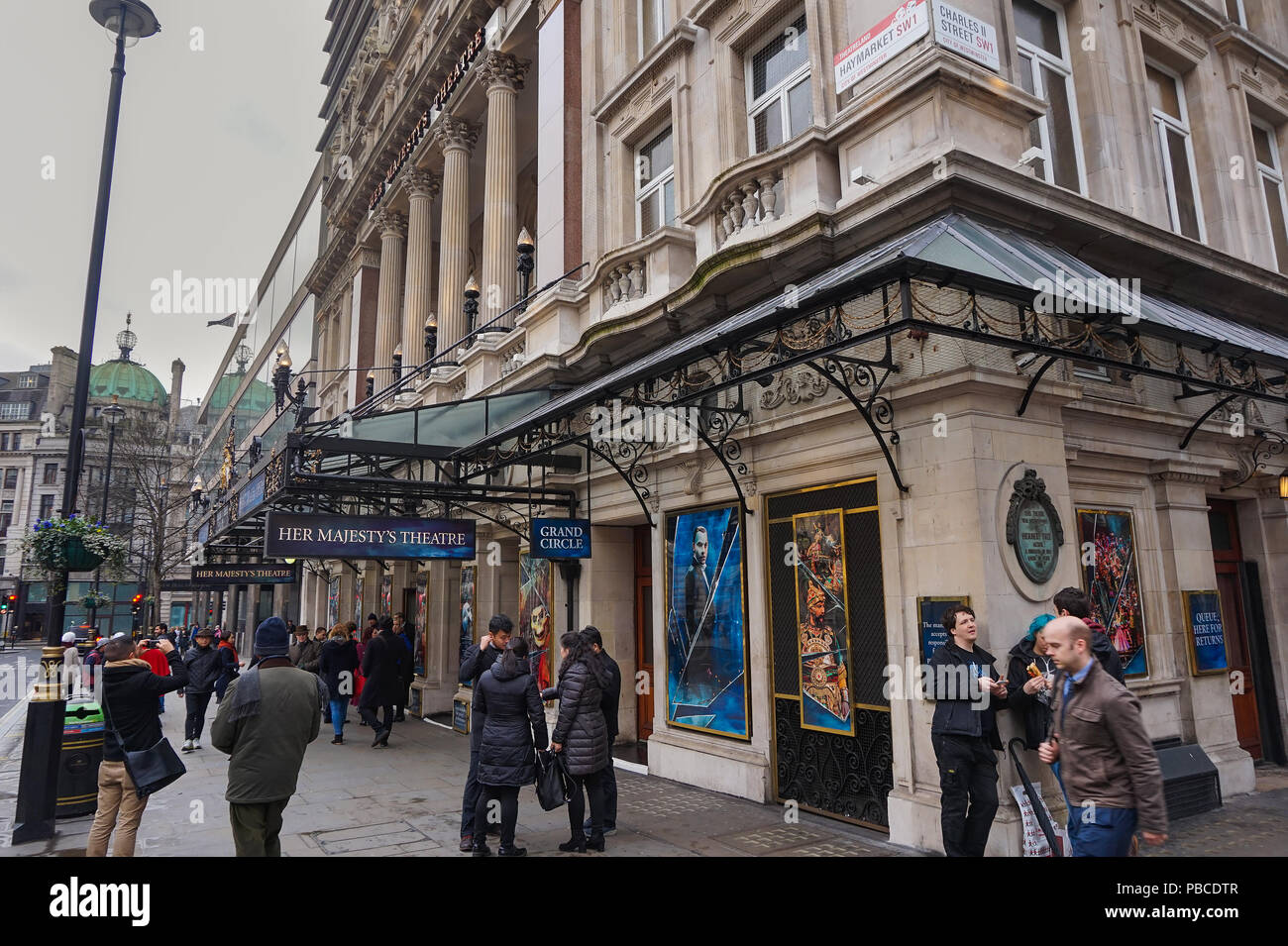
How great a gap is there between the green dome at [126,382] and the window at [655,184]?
80914 millimetres

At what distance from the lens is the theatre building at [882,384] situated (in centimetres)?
740

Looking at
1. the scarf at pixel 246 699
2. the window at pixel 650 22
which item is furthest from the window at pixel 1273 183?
the scarf at pixel 246 699

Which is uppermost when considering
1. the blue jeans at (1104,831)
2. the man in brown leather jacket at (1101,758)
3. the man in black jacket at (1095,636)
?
the man in black jacket at (1095,636)

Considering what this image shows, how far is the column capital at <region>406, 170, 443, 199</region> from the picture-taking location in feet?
78.8

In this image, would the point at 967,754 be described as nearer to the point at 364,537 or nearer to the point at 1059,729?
the point at 1059,729

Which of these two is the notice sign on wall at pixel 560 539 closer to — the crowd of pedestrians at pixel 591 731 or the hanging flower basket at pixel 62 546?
the crowd of pedestrians at pixel 591 731

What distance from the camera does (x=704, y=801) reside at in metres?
9.30

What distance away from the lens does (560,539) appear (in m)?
11.7

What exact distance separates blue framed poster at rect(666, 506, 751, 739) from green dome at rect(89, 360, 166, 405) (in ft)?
275

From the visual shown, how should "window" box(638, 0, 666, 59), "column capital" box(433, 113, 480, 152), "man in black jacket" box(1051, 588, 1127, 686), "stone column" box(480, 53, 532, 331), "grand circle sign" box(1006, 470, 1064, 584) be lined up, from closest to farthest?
1. "man in black jacket" box(1051, 588, 1127, 686)
2. "grand circle sign" box(1006, 470, 1064, 584)
3. "window" box(638, 0, 666, 59)
4. "stone column" box(480, 53, 532, 331)
5. "column capital" box(433, 113, 480, 152)

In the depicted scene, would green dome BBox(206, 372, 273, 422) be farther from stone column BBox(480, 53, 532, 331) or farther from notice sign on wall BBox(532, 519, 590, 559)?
notice sign on wall BBox(532, 519, 590, 559)

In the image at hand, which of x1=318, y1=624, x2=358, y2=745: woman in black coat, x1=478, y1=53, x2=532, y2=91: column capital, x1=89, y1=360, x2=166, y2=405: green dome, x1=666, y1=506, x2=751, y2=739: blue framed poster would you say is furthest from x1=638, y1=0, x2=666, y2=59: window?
x1=89, y1=360, x2=166, y2=405: green dome

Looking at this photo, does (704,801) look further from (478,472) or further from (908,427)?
(478,472)

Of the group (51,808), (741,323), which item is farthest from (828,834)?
(51,808)
